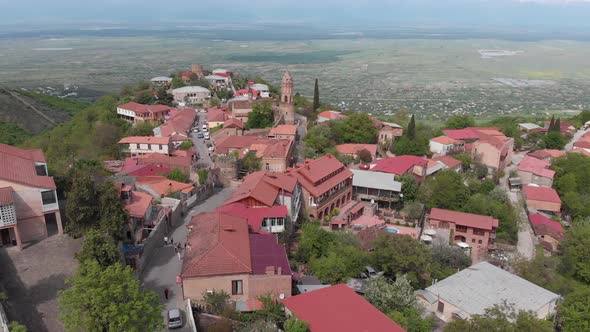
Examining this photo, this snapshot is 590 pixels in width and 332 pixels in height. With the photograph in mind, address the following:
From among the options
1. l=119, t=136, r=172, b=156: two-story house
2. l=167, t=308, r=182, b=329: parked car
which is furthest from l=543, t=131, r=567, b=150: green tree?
l=167, t=308, r=182, b=329: parked car

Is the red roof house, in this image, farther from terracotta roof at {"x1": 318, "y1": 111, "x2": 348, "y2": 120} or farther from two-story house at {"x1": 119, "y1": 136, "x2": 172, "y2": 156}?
two-story house at {"x1": 119, "y1": 136, "x2": 172, "y2": 156}

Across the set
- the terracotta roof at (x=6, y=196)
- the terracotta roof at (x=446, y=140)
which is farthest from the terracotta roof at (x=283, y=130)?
the terracotta roof at (x=6, y=196)

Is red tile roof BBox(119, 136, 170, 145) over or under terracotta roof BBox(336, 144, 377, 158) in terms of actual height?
over

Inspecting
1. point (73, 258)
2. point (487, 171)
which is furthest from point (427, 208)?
point (73, 258)

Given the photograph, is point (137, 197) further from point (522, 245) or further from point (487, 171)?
point (487, 171)

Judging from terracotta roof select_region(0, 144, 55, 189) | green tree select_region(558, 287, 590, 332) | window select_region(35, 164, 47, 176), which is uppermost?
terracotta roof select_region(0, 144, 55, 189)

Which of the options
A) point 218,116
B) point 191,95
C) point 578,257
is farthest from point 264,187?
point 191,95

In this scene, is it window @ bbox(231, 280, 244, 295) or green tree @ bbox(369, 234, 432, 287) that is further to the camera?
green tree @ bbox(369, 234, 432, 287)
